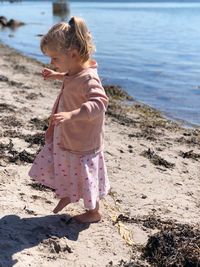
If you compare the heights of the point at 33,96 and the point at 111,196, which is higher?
the point at 111,196

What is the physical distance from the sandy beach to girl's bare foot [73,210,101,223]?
0.05 metres

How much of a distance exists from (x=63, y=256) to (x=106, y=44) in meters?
20.3

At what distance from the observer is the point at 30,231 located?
4285 mm

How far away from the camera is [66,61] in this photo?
4059 millimetres

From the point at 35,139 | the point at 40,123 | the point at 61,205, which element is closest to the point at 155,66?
the point at 40,123

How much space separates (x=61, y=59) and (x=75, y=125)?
0.53 meters

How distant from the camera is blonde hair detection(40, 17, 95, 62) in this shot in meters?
3.94

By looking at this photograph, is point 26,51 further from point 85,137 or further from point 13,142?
point 85,137

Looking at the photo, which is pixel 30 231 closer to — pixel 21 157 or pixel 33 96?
pixel 21 157

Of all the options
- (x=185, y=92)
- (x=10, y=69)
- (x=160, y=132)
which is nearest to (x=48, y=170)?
(x=160, y=132)

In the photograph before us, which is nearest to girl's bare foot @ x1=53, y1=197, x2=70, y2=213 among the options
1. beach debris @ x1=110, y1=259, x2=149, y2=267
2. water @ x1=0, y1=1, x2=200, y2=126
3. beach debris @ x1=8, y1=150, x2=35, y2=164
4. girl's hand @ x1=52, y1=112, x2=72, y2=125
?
beach debris @ x1=110, y1=259, x2=149, y2=267

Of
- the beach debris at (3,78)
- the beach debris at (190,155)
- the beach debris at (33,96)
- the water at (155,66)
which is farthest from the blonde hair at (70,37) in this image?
the beach debris at (3,78)

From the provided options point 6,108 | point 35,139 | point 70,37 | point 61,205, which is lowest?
point 6,108

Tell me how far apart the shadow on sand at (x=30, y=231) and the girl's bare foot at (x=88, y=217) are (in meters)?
0.04
